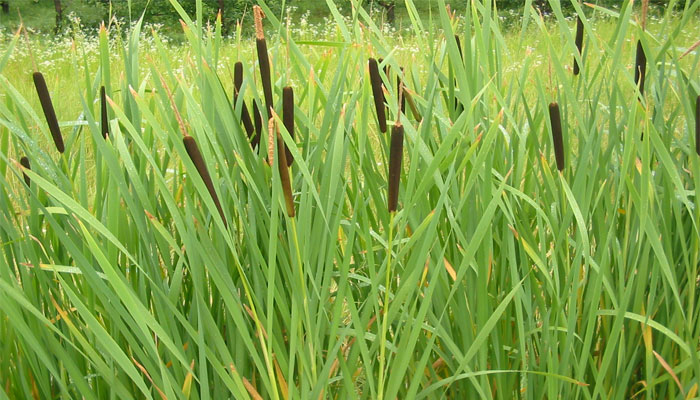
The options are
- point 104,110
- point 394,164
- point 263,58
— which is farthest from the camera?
point 104,110

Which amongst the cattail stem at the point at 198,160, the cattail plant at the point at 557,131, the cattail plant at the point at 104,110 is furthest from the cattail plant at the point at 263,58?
the cattail plant at the point at 557,131

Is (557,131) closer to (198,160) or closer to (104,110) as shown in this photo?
(198,160)

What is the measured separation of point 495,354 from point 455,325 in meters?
0.07

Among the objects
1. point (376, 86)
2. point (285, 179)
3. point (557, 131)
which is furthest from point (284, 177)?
point (557, 131)

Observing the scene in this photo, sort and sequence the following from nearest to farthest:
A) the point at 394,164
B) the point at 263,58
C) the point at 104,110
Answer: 1. the point at 394,164
2. the point at 263,58
3. the point at 104,110

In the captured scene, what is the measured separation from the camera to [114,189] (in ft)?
2.57

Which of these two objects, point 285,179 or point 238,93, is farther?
point 238,93

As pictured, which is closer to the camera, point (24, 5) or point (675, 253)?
point (675, 253)

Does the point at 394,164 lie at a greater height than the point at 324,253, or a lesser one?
greater

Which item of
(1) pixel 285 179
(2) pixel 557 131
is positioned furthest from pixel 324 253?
(2) pixel 557 131

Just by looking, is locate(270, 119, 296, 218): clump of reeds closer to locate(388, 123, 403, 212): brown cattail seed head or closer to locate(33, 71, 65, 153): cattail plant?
locate(388, 123, 403, 212): brown cattail seed head

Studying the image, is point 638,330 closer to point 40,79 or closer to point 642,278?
point 642,278

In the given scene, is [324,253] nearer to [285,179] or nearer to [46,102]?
[285,179]

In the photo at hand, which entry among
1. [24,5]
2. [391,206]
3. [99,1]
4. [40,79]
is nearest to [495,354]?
[391,206]
